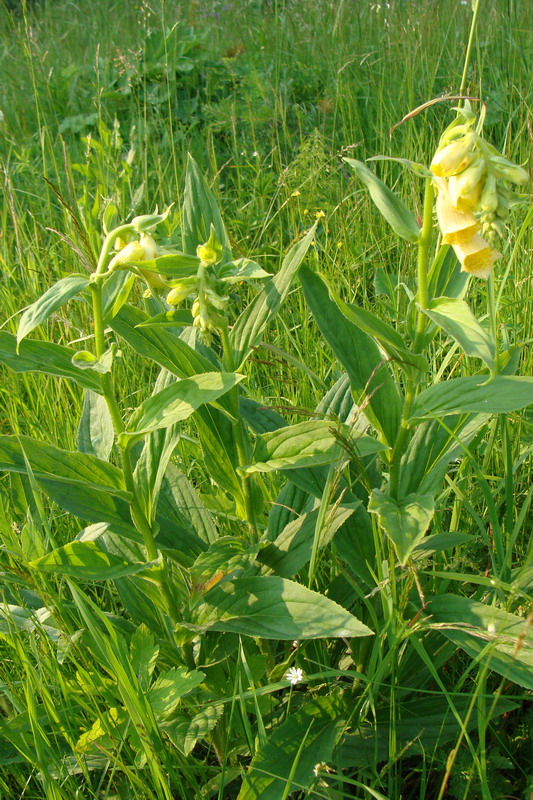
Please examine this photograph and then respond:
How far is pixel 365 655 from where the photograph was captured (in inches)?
56.1

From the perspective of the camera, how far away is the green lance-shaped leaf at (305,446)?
1.29 m

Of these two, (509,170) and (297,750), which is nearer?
(509,170)

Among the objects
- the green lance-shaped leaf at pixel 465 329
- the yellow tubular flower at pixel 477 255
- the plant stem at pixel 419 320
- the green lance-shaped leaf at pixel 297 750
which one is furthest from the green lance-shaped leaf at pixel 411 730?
the yellow tubular flower at pixel 477 255

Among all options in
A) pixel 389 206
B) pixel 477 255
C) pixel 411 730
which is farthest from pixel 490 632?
pixel 389 206

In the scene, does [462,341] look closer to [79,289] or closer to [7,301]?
[79,289]

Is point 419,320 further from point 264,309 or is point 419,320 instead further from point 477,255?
point 264,309

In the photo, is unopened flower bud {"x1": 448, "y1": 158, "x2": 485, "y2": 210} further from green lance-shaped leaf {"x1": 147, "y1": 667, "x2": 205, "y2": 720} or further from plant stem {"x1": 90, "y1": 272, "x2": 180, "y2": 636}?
green lance-shaped leaf {"x1": 147, "y1": 667, "x2": 205, "y2": 720}

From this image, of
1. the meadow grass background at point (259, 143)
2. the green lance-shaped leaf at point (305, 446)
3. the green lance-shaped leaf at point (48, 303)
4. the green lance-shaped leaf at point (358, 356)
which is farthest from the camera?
the meadow grass background at point (259, 143)

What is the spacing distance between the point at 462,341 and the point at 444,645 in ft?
2.16

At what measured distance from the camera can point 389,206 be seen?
1237mm

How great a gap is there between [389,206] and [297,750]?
961mm

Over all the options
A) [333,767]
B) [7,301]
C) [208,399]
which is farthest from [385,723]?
[7,301]

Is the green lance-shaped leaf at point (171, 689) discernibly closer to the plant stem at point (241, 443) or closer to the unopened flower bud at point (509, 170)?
the plant stem at point (241, 443)

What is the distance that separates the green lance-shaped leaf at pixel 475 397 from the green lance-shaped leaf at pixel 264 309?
0.32 m
